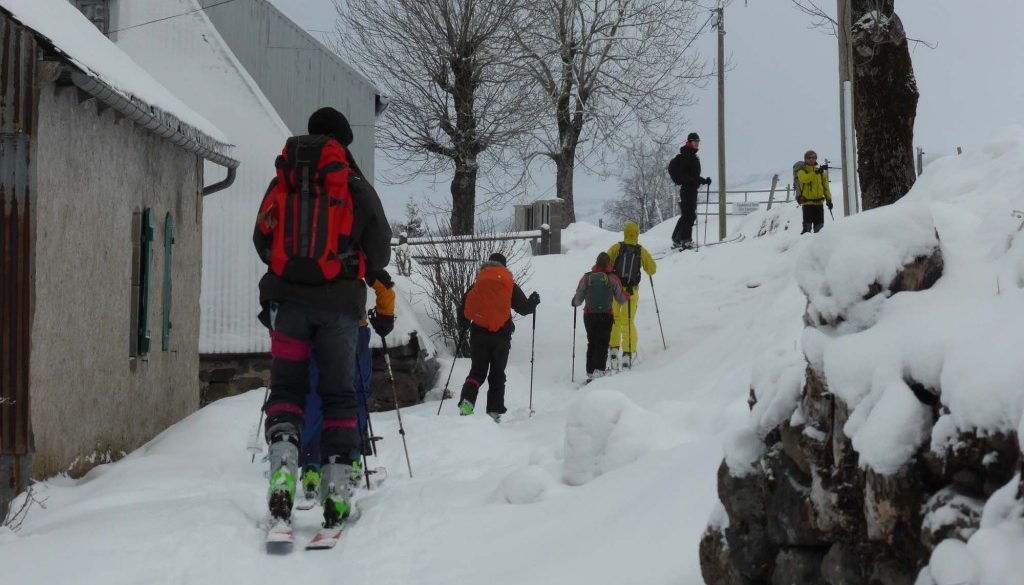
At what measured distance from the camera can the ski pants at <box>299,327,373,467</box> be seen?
6.79m

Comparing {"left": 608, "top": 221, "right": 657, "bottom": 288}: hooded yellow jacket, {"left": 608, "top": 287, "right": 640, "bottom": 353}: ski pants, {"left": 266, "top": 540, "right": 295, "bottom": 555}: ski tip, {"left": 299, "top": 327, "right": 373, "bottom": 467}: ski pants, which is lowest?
{"left": 266, "top": 540, "right": 295, "bottom": 555}: ski tip

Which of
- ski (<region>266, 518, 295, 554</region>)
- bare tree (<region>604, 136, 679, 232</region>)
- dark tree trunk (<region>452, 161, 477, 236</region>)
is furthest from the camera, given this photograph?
bare tree (<region>604, 136, 679, 232</region>)

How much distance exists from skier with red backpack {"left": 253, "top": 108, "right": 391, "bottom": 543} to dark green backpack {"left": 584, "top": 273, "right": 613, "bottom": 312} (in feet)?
27.6

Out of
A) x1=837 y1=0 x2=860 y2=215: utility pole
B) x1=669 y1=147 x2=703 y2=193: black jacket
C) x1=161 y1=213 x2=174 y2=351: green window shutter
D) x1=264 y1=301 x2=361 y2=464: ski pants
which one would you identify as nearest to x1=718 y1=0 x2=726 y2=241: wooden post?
x1=669 y1=147 x2=703 y2=193: black jacket

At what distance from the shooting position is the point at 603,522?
4781 millimetres

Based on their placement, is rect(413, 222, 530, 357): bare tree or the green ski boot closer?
the green ski boot

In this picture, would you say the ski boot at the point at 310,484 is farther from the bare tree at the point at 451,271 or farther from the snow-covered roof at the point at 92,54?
the bare tree at the point at 451,271

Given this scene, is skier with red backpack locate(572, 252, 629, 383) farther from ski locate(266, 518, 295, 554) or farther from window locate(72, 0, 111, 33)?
ski locate(266, 518, 295, 554)

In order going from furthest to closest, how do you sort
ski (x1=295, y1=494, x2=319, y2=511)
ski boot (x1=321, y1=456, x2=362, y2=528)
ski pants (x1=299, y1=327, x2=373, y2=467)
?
ski pants (x1=299, y1=327, x2=373, y2=467), ski (x1=295, y1=494, x2=319, y2=511), ski boot (x1=321, y1=456, x2=362, y2=528)

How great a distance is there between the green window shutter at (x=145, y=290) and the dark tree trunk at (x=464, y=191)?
46.7ft

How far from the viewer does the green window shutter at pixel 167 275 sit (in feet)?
34.7

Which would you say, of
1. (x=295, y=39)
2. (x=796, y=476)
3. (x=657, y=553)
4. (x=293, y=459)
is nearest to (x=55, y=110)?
(x=293, y=459)

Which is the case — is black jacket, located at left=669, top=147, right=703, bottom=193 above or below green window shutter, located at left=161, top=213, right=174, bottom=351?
above

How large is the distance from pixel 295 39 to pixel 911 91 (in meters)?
10.2
